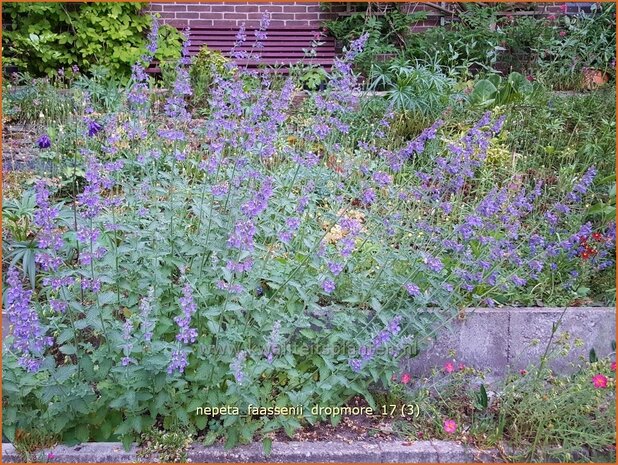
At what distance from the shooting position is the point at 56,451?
2609mm

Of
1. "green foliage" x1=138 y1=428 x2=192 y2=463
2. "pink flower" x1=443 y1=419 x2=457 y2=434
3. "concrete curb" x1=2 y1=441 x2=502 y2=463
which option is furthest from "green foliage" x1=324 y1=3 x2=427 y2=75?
"green foliage" x1=138 y1=428 x2=192 y2=463

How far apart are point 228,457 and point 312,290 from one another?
822 millimetres

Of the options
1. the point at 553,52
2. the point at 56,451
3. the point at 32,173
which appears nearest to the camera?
the point at 56,451

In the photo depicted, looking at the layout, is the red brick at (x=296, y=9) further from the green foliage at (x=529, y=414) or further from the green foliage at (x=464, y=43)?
the green foliage at (x=529, y=414)

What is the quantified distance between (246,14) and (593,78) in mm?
3854

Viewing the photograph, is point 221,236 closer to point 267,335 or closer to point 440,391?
point 267,335

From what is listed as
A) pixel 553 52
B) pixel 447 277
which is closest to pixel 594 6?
pixel 553 52

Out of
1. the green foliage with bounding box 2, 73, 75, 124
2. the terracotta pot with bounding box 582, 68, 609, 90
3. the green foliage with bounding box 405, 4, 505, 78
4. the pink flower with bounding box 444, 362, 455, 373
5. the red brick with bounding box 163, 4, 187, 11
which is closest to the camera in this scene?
the pink flower with bounding box 444, 362, 455, 373

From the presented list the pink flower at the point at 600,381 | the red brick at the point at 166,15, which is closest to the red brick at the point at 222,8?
the red brick at the point at 166,15

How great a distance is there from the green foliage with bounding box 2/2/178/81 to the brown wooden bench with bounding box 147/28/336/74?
0.39m

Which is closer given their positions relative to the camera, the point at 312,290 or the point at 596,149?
the point at 312,290

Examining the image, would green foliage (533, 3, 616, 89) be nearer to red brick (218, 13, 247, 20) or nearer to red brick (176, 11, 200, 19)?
red brick (218, 13, 247, 20)

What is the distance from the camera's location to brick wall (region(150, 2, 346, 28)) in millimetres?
6945

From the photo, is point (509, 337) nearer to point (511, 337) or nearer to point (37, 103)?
point (511, 337)
